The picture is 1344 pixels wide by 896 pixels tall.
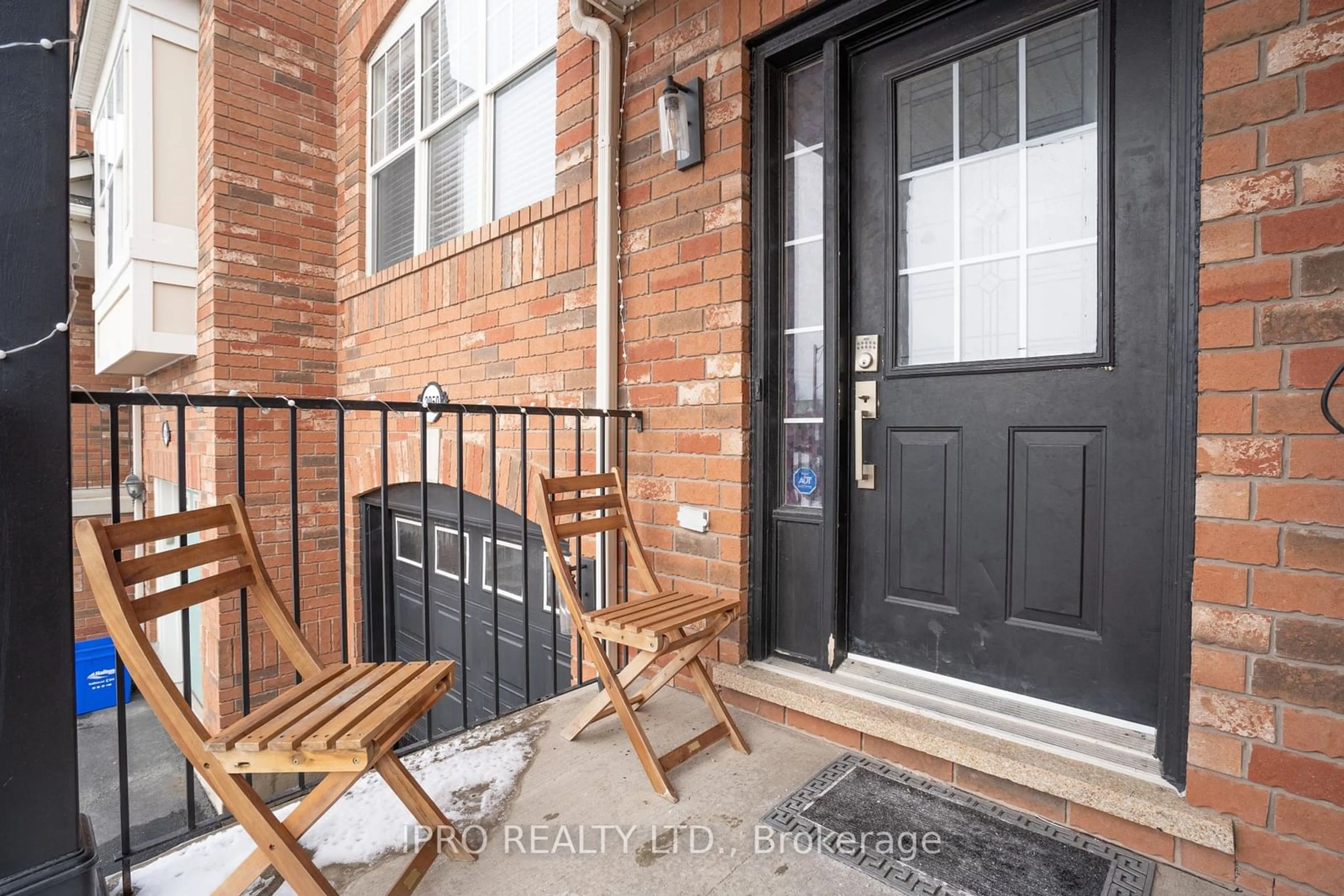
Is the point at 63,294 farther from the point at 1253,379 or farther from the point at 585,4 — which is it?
the point at 1253,379

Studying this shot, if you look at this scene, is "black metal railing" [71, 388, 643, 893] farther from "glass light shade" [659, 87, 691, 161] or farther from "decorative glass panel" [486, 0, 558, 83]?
"decorative glass panel" [486, 0, 558, 83]

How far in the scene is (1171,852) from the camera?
139cm

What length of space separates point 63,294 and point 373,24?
4.14m

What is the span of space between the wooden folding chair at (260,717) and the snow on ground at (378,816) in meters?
0.16

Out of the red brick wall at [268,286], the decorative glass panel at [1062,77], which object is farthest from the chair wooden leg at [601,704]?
the red brick wall at [268,286]

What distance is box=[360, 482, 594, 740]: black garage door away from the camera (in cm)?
325

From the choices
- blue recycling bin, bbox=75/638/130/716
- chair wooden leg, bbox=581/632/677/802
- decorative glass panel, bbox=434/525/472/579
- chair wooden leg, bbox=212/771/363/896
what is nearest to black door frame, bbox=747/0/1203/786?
chair wooden leg, bbox=581/632/677/802

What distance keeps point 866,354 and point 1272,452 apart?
39.2 inches

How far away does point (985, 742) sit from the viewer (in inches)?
64.1

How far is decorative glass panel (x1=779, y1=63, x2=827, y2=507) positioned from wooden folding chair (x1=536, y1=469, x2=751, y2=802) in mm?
516

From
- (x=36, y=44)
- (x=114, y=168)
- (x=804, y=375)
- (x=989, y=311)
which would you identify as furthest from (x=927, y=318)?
(x=114, y=168)

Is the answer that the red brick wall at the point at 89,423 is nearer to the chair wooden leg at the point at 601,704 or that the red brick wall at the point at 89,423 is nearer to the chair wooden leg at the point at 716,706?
the chair wooden leg at the point at 601,704

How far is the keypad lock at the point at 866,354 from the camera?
203 centimetres

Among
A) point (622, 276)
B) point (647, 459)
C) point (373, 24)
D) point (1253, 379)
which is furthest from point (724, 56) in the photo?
point (373, 24)
